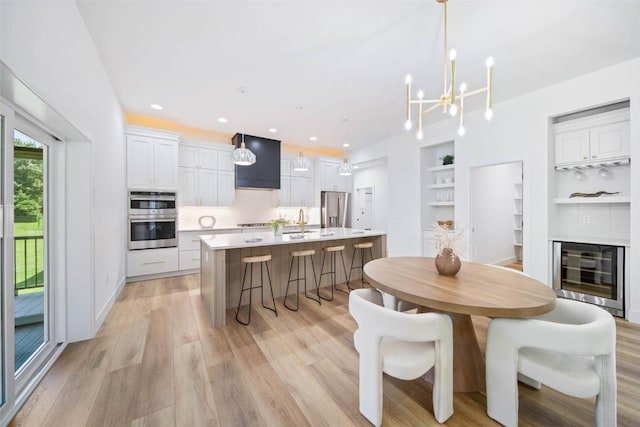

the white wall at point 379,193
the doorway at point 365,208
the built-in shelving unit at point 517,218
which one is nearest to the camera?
the built-in shelving unit at point 517,218

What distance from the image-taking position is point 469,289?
5.17ft

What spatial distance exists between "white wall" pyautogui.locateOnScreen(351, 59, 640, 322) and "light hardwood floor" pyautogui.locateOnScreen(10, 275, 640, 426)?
121cm

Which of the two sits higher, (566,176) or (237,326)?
(566,176)

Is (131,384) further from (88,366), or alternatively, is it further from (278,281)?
(278,281)

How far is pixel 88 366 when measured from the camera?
1982 millimetres

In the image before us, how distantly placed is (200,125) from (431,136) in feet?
15.2

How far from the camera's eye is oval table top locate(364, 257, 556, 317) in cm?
132

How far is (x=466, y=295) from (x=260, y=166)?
486 cm

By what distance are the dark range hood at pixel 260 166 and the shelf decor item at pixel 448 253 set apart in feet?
14.2

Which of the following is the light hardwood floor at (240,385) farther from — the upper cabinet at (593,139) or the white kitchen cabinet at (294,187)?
the white kitchen cabinet at (294,187)

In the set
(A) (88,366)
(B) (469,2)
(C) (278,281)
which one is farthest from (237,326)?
(B) (469,2)

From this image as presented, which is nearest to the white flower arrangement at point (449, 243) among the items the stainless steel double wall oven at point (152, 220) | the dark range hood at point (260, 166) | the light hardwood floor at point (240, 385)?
the light hardwood floor at point (240, 385)

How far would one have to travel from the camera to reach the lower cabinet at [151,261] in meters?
4.16

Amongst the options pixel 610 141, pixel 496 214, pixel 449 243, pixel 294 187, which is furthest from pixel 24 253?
pixel 496 214
